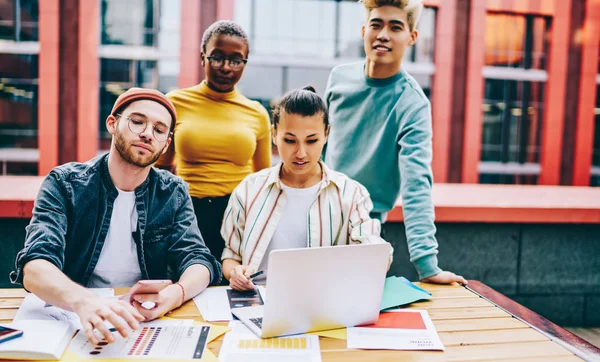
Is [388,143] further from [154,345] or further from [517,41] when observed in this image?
[517,41]

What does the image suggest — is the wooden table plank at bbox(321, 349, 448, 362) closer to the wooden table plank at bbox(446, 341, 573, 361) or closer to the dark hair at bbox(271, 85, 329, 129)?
the wooden table plank at bbox(446, 341, 573, 361)

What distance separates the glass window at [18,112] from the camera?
43.3 ft

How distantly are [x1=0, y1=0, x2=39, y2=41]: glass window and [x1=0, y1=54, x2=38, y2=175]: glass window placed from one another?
54 cm

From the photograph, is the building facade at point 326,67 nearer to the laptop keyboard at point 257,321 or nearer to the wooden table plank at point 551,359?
the laptop keyboard at point 257,321

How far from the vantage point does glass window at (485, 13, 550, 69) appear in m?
15.2

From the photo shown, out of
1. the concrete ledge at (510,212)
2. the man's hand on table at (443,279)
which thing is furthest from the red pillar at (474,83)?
the man's hand on table at (443,279)

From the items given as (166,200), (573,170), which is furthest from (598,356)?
(573,170)

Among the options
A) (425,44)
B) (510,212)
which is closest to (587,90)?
(425,44)

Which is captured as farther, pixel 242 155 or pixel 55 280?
pixel 242 155

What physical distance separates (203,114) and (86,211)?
870 millimetres

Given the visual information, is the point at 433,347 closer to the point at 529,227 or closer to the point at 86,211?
the point at 86,211

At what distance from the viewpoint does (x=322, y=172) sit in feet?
6.69

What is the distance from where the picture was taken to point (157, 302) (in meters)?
1.47

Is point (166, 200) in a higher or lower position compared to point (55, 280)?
higher
